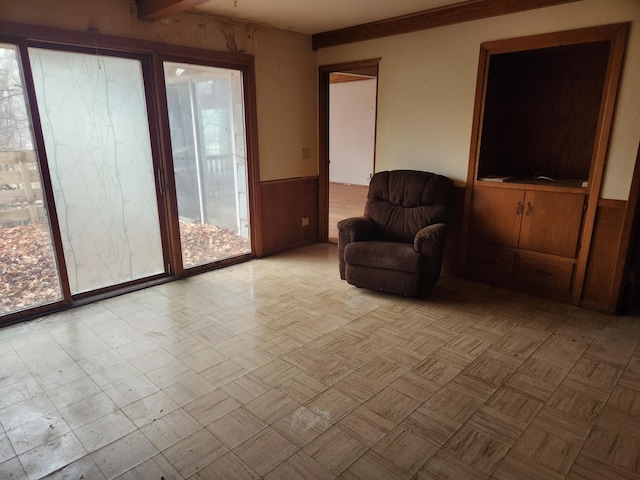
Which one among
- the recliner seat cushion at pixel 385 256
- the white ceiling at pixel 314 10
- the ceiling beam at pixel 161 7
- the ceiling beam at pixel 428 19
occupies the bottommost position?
the recliner seat cushion at pixel 385 256

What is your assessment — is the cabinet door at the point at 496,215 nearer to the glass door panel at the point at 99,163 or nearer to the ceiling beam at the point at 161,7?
the ceiling beam at the point at 161,7

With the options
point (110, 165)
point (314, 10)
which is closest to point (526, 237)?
point (314, 10)

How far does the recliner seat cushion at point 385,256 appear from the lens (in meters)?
3.21

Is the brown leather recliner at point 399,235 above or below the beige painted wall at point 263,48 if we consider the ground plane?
below

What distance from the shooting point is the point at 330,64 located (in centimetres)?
455

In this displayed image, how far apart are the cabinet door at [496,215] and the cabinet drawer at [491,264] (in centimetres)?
8

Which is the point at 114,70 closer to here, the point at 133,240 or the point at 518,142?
the point at 133,240

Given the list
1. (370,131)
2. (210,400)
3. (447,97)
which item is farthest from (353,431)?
(370,131)

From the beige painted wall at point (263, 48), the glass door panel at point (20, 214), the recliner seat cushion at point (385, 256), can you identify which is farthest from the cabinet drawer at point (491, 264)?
the glass door panel at point (20, 214)

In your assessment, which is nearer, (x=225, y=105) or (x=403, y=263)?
(x=403, y=263)

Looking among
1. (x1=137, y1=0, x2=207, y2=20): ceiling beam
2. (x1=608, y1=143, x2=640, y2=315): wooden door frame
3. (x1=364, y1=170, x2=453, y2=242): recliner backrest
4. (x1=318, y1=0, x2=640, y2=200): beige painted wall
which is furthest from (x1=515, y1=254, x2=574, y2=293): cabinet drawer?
(x1=137, y1=0, x2=207, y2=20): ceiling beam

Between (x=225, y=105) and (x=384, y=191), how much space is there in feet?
5.92

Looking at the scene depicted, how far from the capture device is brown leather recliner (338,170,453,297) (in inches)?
128

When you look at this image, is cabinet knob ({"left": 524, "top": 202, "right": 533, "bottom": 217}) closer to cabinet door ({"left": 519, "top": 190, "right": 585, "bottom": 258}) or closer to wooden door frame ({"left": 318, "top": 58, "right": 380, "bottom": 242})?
cabinet door ({"left": 519, "top": 190, "right": 585, "bottom": 258})
